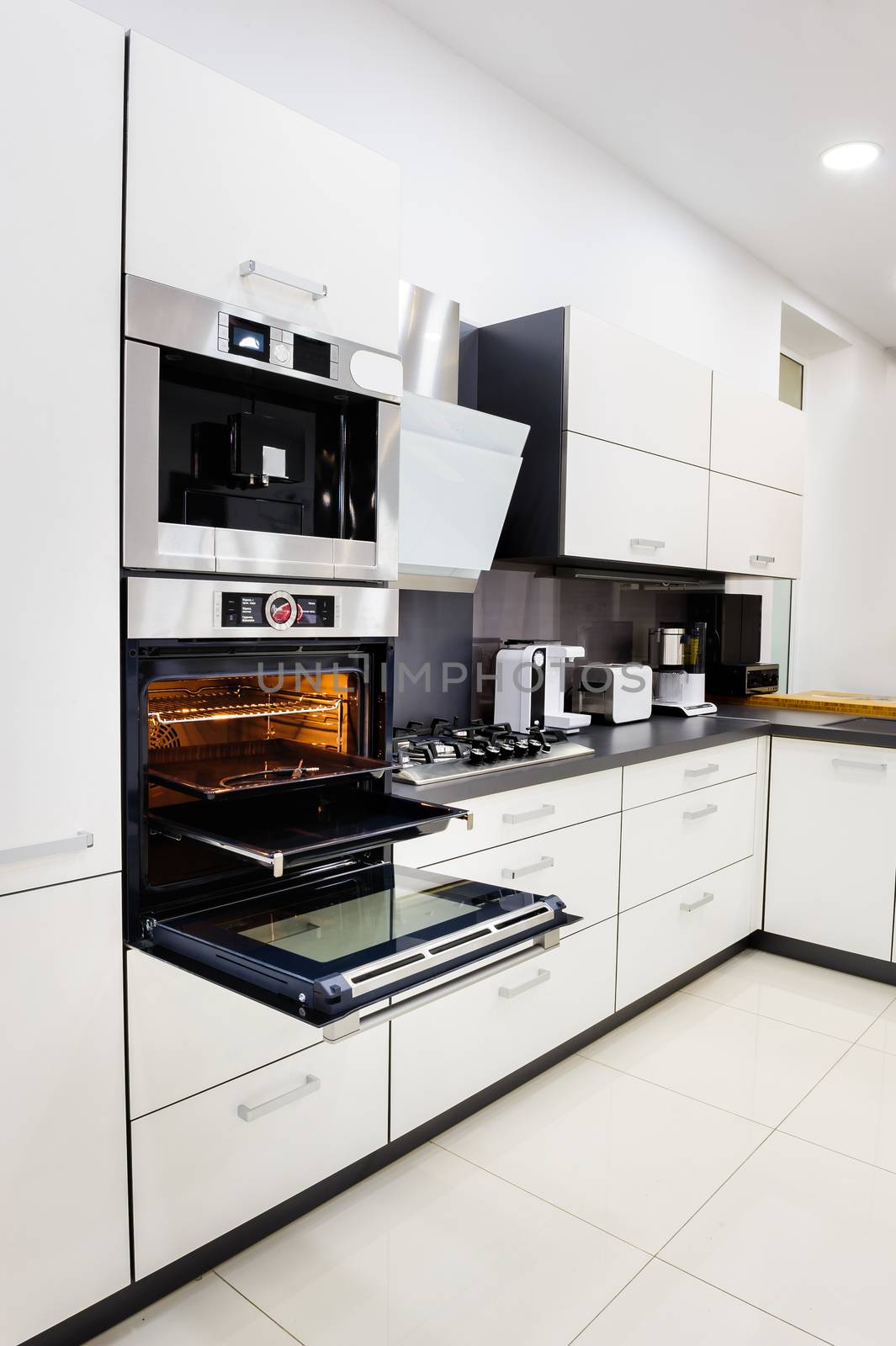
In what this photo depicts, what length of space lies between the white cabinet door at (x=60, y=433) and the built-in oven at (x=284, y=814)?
0.24ft

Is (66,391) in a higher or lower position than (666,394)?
lower

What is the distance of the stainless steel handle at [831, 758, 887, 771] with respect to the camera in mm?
2977

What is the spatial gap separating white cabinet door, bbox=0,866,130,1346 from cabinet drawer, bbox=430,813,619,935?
0.81 m

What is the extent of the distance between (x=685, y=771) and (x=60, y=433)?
208cm

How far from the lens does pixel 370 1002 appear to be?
1071 mm

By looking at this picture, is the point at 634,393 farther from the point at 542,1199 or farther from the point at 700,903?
the point at 542,1199

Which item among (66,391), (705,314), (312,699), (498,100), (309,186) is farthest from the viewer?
(705,314)

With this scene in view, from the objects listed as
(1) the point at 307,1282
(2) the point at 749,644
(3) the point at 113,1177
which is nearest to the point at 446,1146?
(1) the point at 307,1282

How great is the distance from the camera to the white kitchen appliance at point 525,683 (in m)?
2.61

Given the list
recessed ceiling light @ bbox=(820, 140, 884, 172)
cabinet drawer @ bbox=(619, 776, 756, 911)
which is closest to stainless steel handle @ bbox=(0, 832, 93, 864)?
cabinet drawer @ bbox=(619, 776, 756, 911)

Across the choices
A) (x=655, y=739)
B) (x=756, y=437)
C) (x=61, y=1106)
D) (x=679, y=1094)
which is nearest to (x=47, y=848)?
(x=61, y=1106)

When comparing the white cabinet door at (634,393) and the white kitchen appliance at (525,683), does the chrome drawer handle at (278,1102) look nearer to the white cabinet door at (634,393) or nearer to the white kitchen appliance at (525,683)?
the white kitchen appliance at (525,683)

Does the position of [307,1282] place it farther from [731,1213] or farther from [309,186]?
[309,186]

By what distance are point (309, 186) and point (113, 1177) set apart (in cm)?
167
